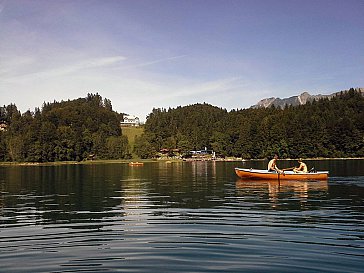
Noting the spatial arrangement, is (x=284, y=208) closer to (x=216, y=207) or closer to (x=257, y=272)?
(x=216, y=207)

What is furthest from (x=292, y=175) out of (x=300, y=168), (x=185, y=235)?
(x=185, y=235)

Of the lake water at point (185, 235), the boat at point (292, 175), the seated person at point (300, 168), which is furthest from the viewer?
the seated person at point (300, 168)

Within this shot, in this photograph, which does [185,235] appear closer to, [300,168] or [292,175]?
[292,175]

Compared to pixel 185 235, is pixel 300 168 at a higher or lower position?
higher

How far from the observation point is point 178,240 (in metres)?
18.6

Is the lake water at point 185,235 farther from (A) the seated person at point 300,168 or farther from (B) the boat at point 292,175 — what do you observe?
(A) the seated person at point 300,168

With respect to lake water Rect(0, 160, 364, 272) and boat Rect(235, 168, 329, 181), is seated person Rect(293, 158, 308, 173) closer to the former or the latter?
boat Rect(235, 168, 329, 181)

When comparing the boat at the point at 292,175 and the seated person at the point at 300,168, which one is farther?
the seated person at the point at 300,168

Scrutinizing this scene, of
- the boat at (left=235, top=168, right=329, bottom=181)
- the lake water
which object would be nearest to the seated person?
the boat at (left=235, top=168, right=329, bottom=181)

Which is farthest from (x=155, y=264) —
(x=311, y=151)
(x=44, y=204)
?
(x=311, y=151)

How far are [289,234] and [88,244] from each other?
879 centimetres

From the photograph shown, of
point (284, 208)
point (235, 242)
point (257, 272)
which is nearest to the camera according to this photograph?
point (257, 272)

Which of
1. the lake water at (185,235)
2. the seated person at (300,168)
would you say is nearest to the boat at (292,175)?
the seated person at (300,168)

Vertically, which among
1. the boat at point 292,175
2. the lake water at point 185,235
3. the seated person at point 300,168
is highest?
the seated person at point 300,168
